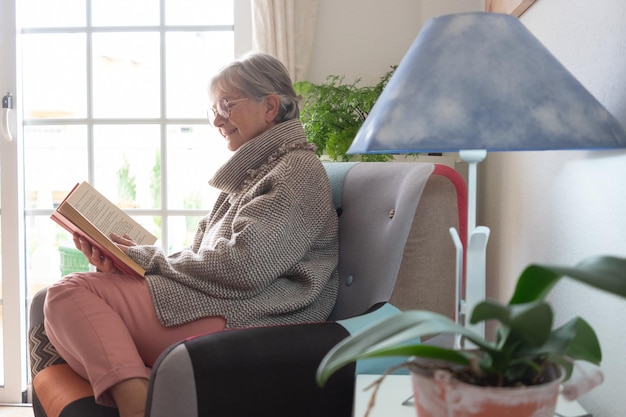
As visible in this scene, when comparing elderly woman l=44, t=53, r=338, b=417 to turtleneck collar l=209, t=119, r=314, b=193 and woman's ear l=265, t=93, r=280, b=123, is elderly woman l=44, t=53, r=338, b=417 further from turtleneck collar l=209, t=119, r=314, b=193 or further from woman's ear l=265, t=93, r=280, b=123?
woman's ear l=265, t=93, r=280, b=123

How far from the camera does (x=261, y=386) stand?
1.30 meters

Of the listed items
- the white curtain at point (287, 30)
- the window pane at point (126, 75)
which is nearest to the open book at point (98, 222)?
the white curtain at point (287, 30)

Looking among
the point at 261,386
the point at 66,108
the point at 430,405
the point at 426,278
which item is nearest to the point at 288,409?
the point at 261,386

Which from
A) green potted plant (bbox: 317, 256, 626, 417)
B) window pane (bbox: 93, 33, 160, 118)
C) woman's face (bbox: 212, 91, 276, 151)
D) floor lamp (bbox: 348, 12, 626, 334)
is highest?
window pane (bbox: 93, 33, 160, 118)

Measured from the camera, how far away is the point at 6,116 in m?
3.06

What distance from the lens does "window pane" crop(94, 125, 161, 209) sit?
10.3 ft

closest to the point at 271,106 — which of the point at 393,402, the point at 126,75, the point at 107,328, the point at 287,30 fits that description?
the point at 107,328

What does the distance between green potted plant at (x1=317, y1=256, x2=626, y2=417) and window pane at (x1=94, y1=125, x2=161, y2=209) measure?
2.54 meters

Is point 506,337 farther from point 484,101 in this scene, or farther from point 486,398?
point 484,101

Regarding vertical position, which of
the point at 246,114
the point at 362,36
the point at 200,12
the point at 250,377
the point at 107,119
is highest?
the point at 200,12

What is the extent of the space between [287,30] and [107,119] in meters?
0.86

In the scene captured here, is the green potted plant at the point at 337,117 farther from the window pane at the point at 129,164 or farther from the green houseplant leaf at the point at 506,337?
the green houseplant leaf at the point at 506,337

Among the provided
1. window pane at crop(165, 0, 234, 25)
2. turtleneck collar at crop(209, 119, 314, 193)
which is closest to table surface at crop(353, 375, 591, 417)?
turtleneck collar at crop(209, 119, 314, 193)

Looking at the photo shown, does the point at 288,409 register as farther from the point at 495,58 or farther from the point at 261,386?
the point at 495,58
